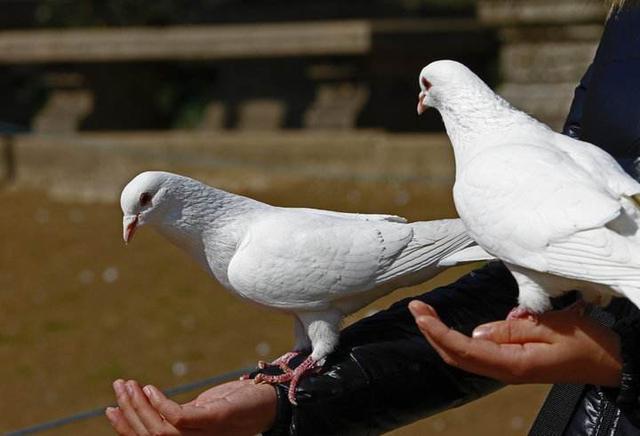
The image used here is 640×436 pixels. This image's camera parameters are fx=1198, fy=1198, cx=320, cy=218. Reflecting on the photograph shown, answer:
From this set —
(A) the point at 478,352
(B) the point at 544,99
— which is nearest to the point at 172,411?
(A) the point at 478,352

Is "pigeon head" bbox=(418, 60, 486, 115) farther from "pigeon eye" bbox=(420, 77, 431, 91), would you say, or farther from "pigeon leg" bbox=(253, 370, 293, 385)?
"pigeon leg" bbox=(253, 370, 293, 385)

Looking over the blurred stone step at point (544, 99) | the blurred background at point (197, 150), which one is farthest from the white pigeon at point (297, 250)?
the blurred stone step at point (544, 99)

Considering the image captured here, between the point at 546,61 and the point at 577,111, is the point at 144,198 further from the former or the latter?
the point at 546,61

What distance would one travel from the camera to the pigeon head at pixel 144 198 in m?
1.90

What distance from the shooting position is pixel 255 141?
756 cm

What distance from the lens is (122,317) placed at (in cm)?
568

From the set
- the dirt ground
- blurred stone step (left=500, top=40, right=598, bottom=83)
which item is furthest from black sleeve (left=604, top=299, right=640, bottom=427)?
blurred stone step (left=500, top=40, right=598, bottom=83)

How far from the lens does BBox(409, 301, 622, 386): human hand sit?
5.55 ft

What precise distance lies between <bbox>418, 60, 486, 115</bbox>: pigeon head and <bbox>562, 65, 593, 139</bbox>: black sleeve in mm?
300

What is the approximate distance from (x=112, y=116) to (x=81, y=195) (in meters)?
1.16

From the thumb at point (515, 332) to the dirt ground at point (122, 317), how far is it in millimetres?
2792

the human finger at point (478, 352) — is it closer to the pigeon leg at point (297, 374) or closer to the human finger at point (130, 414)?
the pigeon leg at point (297, 374)

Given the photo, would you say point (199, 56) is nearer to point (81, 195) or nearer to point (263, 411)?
point (81, 195)

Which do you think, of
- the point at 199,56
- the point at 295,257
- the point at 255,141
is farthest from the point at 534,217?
the point at 199,56
